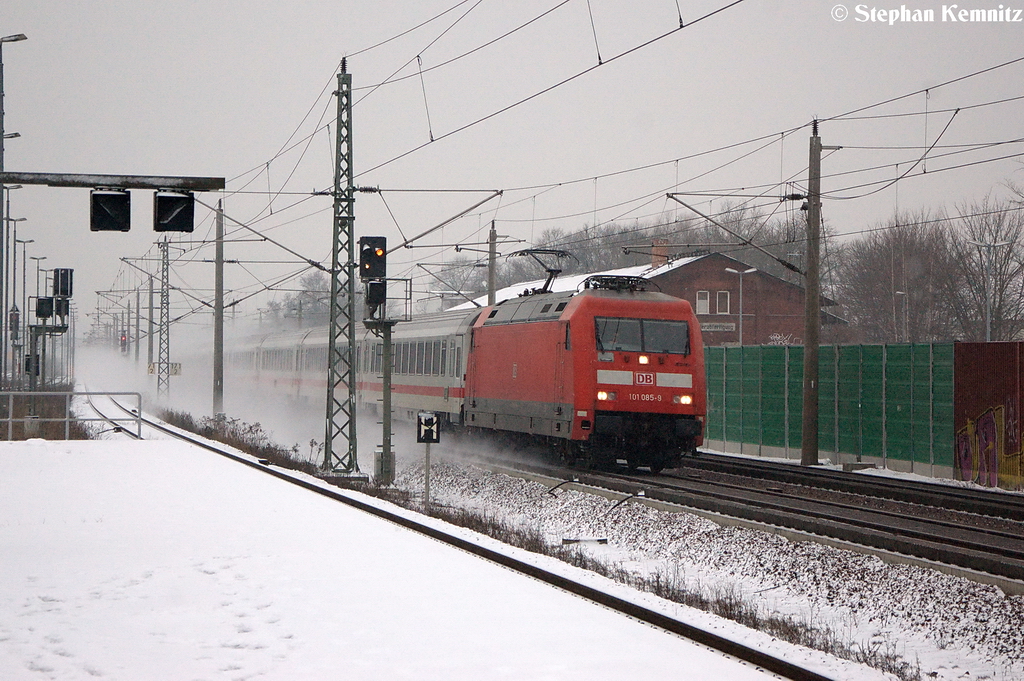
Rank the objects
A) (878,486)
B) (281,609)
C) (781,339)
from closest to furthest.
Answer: (281,609)
(878,486)
(781,339)

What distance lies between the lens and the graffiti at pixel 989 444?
21.0 meters

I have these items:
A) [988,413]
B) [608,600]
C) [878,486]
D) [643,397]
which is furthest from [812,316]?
[608,600]

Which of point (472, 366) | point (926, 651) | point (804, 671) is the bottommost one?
point (926, 651)

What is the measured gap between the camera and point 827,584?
12.4m

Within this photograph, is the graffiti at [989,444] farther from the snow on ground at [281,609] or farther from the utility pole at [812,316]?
the snow on ground at [281,609]

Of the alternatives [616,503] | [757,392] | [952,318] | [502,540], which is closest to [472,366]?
[757,392]

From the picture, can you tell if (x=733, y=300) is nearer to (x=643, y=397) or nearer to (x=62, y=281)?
(x=62, y=281)

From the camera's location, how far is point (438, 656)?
7.62 meters

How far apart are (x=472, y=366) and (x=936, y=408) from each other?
10.5 metres

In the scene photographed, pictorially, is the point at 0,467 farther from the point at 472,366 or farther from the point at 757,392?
the point at 757,392

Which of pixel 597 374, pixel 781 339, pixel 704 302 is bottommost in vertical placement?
pixel 597 374

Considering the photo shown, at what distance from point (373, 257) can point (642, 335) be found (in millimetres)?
5256

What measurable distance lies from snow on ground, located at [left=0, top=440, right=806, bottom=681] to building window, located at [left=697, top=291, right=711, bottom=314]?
1803 inches

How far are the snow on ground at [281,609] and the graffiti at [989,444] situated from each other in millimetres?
11836
